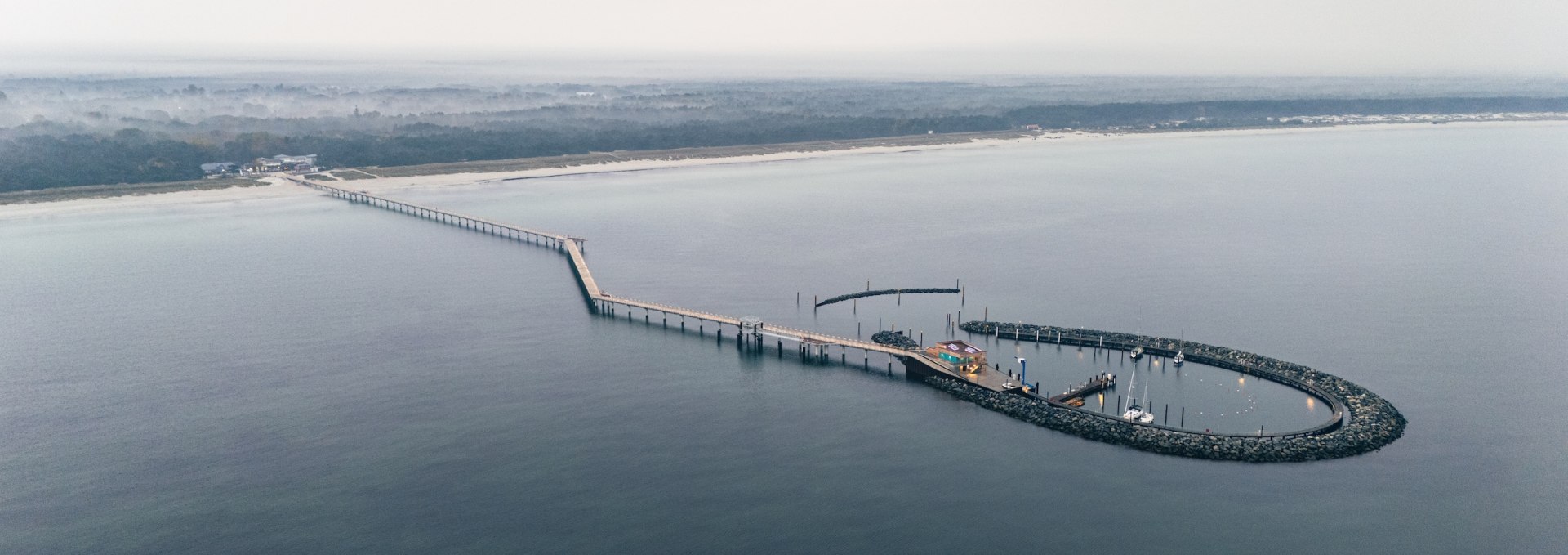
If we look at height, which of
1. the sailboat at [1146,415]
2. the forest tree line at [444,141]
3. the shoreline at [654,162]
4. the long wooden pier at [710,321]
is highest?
the forest tree line at [444,141]

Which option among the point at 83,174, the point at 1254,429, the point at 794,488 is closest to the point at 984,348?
the point at 1254,429

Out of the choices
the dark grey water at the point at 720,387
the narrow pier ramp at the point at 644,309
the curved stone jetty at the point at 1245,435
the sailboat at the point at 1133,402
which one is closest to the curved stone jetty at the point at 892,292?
the dark grey water at the point at 720,387

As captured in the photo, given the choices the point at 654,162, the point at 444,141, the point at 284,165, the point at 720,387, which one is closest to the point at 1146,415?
the point at 720,387

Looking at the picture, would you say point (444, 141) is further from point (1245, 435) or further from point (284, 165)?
point (1245, 435)

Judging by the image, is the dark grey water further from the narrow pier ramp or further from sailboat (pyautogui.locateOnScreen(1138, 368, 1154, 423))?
sailboat (pyautogui.locateOnScreen(1138, 368, 1154, 423))

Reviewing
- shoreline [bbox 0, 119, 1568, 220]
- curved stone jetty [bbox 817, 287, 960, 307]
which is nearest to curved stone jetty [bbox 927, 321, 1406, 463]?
curved stone jetty [bbox 817, 287, 960, 307]

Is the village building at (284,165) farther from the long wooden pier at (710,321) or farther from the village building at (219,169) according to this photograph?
the long wooden pier at (710,321)
